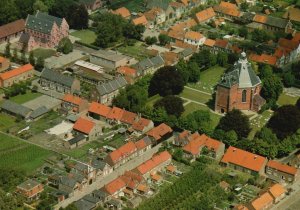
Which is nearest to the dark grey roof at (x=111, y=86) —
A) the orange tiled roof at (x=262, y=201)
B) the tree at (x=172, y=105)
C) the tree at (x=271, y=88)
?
the tree at (x=172, y=105)

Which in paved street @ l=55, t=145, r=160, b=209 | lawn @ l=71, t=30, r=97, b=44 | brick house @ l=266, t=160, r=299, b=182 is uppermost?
lawn @ l=71, t=30, r=97, b=44

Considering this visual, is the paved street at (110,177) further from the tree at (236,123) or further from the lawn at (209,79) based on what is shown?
the lawn at (209,79)

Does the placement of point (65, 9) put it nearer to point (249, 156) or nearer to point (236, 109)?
point (236, 109)

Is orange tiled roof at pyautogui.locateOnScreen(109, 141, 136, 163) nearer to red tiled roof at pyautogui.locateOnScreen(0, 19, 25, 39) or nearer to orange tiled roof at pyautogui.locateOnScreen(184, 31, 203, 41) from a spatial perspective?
orange tiled roof at pyautogui.locateOnScreen(184, 31, 203, 41)

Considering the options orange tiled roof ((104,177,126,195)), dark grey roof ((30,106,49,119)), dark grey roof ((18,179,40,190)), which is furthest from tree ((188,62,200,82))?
dark grey roof ((18,179,40,190))

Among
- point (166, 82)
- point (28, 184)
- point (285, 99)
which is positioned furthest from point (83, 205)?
point (285, 99)

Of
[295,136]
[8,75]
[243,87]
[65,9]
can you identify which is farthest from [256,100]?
[65,9]

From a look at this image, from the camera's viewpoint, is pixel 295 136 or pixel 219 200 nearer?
pixel 219 200

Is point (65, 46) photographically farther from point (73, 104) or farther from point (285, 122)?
point (285, 122)
